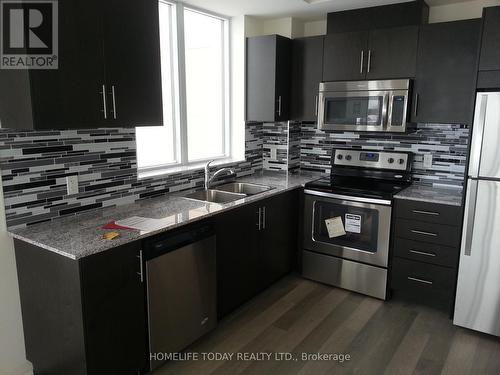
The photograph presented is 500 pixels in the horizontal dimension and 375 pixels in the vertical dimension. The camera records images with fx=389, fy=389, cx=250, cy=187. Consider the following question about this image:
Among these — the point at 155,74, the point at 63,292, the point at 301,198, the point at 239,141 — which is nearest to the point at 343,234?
the point at 301,198

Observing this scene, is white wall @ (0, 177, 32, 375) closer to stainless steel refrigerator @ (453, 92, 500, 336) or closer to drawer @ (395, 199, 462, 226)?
drawer @ (395, 199, 462, 226)

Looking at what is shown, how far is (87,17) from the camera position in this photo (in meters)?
1.91

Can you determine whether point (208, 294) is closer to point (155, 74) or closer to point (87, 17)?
point (155, 74)

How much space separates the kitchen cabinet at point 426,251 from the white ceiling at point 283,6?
5.25 feet

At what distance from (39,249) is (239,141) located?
2212mm

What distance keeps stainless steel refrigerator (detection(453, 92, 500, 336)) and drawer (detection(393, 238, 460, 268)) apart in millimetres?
164

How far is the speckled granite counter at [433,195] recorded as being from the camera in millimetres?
2814

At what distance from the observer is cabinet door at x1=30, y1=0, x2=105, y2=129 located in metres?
1.78

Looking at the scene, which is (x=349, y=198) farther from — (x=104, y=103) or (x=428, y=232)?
(x=104, y=103)

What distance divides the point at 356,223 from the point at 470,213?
33.2 inches

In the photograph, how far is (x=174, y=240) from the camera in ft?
7.21

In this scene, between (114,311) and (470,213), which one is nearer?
Result: (114,311)

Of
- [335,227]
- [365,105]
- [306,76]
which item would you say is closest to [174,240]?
[335,227]

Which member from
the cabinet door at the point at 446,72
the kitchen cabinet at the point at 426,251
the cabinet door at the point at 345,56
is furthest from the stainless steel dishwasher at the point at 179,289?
the cabinet door at the point at 446,72
